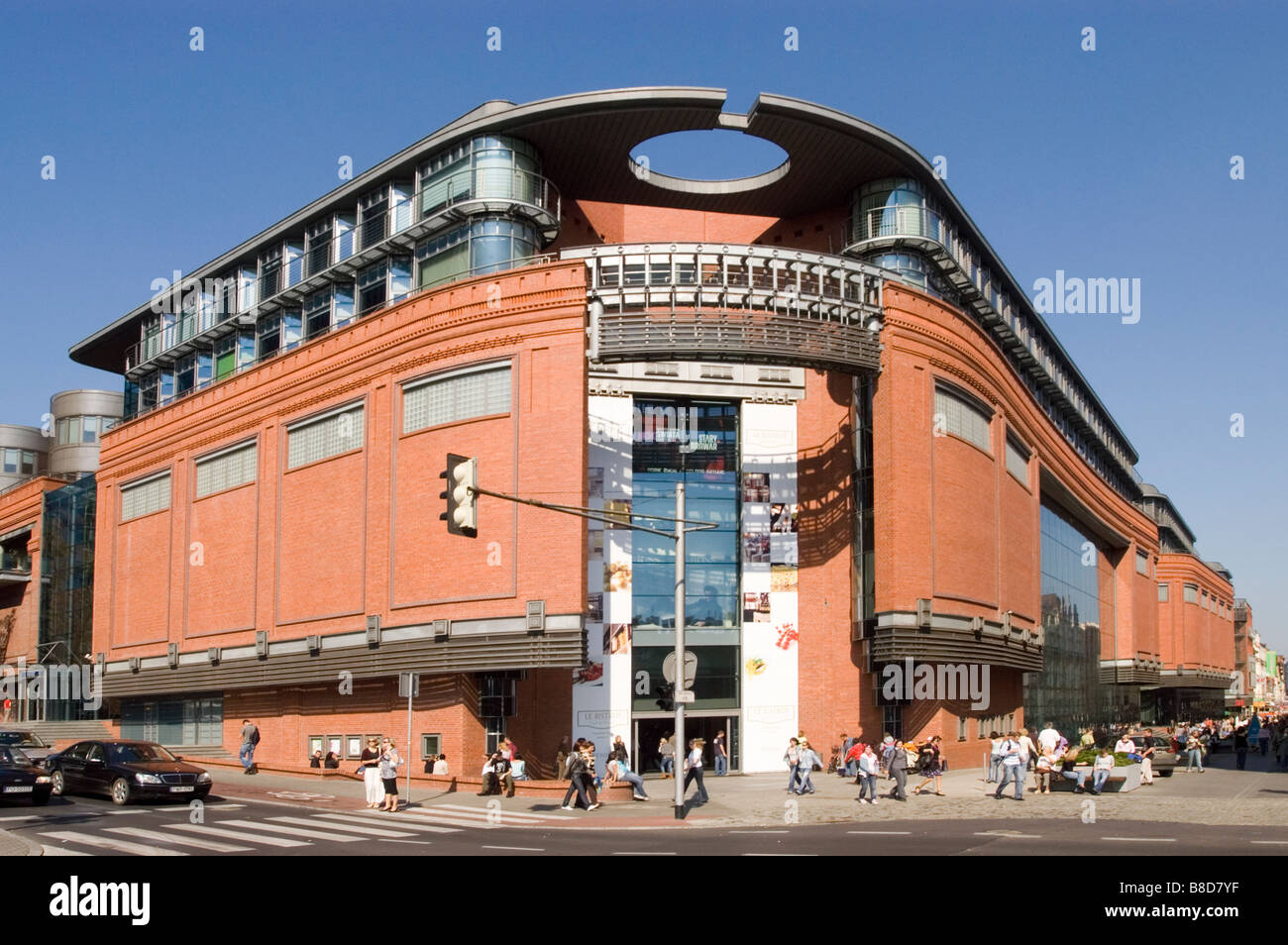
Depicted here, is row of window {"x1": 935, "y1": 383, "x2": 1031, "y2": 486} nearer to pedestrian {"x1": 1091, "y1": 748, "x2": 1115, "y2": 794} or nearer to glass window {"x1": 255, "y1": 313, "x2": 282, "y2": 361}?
pedestrian {"x1": 1091, "y1": 748, "x2": 1115, "y2": 794}

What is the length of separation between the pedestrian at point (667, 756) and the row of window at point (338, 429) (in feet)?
36.3

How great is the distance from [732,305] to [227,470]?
22608 millimetres

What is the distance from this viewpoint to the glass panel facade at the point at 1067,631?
63.2 m

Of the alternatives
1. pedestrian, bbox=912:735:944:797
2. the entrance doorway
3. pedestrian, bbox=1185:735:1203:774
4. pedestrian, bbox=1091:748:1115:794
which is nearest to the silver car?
the entrance doorway

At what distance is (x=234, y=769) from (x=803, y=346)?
2336 centimetres

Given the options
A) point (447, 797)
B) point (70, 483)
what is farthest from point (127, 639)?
point (447, 797)

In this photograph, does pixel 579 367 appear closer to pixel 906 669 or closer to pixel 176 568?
pixel 906 669

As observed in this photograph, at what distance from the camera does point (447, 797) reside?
107 feet

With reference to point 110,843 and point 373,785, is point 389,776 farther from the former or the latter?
point 110,843

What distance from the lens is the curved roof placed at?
42906 millimetres

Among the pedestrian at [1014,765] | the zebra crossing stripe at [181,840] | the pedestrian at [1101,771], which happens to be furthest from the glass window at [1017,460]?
the zebra crossing stripe at [181,840]

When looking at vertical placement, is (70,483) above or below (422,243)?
below

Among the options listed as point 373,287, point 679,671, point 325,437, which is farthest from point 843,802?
point 373,287

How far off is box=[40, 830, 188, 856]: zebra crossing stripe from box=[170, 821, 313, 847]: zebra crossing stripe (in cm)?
170
